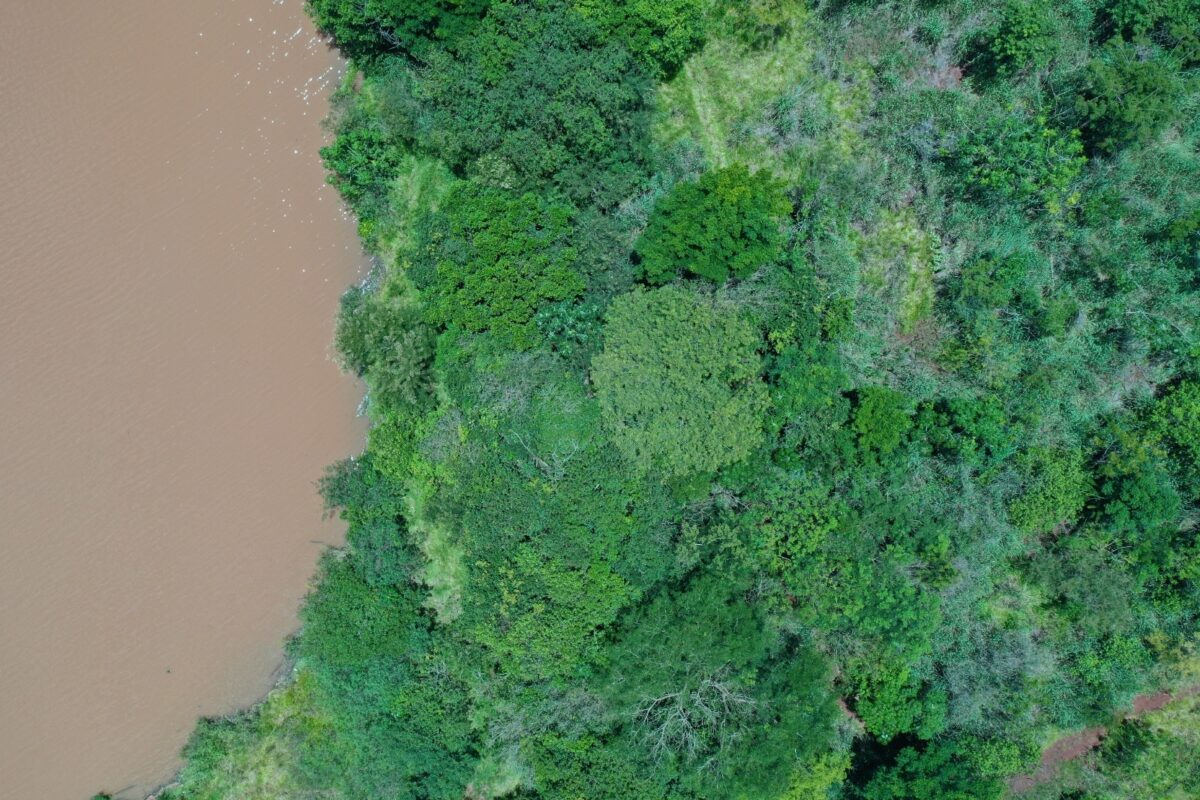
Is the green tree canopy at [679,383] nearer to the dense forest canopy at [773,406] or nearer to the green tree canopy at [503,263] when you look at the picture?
the dense forest canopy at [773,406]

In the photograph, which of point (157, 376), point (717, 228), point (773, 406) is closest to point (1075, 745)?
point (773, 406)

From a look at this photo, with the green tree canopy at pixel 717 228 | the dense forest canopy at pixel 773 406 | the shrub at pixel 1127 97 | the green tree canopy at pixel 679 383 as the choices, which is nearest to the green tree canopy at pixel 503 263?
the dense forest canopy at pixel 773 406

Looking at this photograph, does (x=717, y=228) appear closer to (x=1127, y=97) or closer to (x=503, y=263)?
(x=503, y=263)

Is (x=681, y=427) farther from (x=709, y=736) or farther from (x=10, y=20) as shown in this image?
(x=10, y=20)

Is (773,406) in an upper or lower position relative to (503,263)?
lower

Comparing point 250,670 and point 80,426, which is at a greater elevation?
point 80,426

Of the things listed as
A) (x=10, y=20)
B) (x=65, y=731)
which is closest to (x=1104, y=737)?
(x=65, y=731)

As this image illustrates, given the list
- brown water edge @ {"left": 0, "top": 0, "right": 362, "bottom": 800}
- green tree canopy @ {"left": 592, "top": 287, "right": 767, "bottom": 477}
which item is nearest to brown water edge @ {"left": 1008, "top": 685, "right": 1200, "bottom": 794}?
green tree canopy @ {"left": 592, "top": 287, "right": 767, "bottom": 477}
